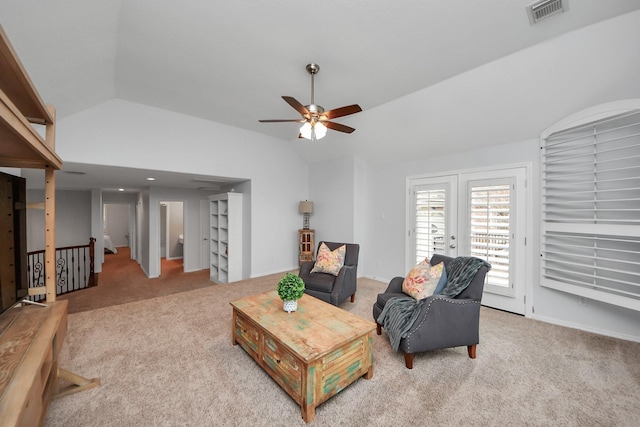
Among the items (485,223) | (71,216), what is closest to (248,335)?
(485,223)

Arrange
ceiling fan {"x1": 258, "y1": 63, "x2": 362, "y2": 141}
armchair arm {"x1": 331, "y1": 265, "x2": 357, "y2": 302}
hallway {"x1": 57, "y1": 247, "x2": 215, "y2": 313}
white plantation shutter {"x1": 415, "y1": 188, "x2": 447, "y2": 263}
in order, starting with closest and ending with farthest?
ceiling fan {"x1": 258, "y1": 63, "x2": 362, "y2": 141}, armchair arm {"x1": 331, "y1": 265, "x2": 357, "y2": 302}, white plantation shutter {"x1": 415, "y1": 188, "x2": 447, "y2": 263}, hallway {"x1": 57, "y1": 247, "x2": 215, "y2": 313}

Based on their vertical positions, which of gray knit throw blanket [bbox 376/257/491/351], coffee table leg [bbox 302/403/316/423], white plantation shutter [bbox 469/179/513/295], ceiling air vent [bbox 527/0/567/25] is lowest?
coffee table leg [bbox 302/403/316/423]

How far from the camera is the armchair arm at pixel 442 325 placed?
211cm

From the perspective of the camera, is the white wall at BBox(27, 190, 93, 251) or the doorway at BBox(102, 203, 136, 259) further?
the doorway at BBox(102, 203, 136, 259)

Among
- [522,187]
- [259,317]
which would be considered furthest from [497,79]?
[259,317]

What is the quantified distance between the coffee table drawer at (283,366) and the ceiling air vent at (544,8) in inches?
126

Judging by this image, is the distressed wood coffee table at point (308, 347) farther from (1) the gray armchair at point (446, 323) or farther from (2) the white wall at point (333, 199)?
(2) the white wall at point (333, 199)

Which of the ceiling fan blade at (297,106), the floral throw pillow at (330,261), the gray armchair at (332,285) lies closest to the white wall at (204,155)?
the floral throw pillow at (330,261)

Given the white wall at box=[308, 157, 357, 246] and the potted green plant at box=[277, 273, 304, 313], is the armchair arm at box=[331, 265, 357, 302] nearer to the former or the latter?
the potted green plant at box=[277, 273, 304, 313]

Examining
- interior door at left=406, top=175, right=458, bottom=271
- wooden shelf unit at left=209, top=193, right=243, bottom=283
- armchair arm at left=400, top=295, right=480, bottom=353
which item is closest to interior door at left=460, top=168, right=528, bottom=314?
interior door at left=406, top=175, right=458, bottom=271

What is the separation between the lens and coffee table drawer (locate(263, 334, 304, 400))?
1696 mm

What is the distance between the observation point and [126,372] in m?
2.10

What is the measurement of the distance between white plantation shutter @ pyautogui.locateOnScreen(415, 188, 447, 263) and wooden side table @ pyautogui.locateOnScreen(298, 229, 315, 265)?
2.24 metres

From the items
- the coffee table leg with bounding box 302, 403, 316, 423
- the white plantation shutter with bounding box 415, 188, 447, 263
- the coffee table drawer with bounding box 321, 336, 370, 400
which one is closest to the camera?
the coffee table leg with bounding box 302, 403, 316, 423
